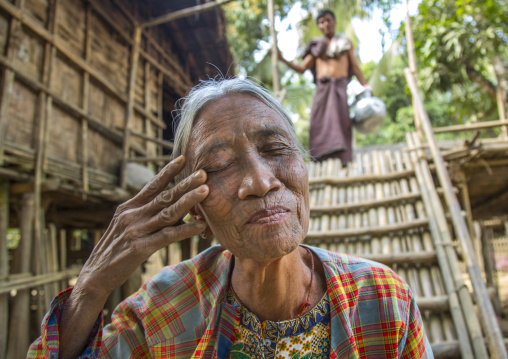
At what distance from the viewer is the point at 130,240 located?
1.21 metres

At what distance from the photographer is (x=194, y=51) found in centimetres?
852

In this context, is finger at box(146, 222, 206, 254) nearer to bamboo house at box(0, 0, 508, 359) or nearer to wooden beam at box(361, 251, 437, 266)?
bamboo house at box(0, 0, 508, 359)

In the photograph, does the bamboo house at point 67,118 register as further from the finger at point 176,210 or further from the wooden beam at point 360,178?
the wooden beam at point 360,178

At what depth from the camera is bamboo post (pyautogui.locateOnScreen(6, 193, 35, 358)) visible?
11.3 feet

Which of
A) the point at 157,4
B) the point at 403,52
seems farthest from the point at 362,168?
the point at 403,52

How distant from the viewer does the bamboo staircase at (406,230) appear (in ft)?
7.38

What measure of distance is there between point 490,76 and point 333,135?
13881mm

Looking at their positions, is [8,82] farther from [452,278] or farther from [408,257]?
[452,278]

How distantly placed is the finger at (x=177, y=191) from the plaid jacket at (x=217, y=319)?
19.2 inches

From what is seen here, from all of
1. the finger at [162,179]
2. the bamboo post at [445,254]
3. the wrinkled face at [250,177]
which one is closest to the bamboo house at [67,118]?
the wrinkled face at [250,177]

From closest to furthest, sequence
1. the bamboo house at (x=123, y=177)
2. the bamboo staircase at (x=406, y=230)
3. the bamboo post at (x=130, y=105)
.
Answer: the bamboo staircase at (x=406, y=230) < the bamboo house at (x=123, y=177) < the bamboo post at (x=130, y=105)

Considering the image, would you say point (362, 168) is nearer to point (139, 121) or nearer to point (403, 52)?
point (139, 121)

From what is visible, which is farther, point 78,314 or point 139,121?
point 139,121

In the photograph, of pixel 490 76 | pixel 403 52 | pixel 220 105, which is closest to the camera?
pixel 220 105
